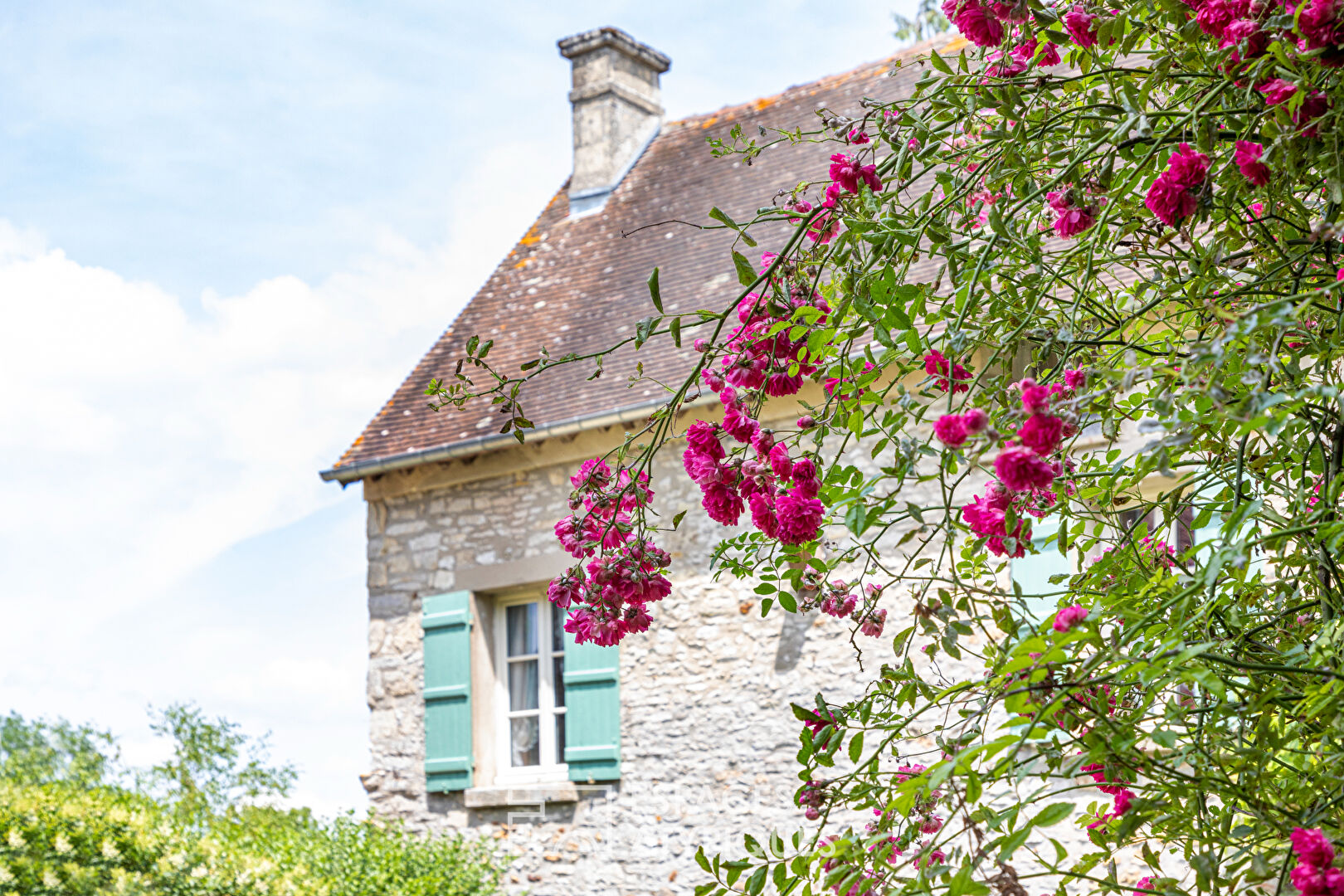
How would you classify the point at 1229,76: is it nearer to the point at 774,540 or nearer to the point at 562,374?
the point at 774,540

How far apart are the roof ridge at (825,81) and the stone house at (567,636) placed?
0.23 ft

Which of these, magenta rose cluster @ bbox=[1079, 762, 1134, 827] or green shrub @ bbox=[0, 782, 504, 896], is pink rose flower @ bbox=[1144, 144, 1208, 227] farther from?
green shrub @ bbox=[0, 782, 504, 896]

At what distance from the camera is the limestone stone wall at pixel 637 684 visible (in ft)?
25.2

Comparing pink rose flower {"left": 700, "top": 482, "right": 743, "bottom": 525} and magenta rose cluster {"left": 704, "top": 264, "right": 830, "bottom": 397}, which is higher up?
magenta rose cluster {"left": 704, "top": 264, "right": 830, "bottom": 397}

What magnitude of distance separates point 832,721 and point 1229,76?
1.34m

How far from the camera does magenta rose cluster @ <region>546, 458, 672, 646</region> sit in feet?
8.60

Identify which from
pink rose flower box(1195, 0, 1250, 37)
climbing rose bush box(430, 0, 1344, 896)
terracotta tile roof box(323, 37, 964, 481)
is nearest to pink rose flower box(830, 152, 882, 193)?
climbing rose bush box(430, 0, 1344, 896)

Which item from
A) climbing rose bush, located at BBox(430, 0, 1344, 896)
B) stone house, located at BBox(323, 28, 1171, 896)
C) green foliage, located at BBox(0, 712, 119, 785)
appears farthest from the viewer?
green foliage, located at BBox(0, 712, 119, 785)

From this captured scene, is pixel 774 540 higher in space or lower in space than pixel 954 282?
lower

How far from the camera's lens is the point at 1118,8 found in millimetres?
2619

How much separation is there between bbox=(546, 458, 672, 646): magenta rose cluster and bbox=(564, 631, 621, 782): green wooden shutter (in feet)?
18.5

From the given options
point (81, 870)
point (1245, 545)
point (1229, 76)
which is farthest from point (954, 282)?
point (81, 870)

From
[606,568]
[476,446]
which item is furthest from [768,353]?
[476,446]

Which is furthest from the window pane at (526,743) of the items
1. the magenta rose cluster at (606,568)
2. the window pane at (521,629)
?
the magenta rose cluster at (606,568)
